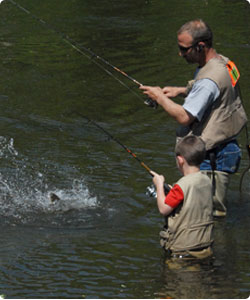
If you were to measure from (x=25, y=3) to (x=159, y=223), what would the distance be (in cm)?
1300

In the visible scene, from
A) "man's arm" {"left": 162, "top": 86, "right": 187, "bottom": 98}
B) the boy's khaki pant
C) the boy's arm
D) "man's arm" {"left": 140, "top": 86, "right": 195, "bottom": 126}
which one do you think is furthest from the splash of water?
"man's arm" {"left": 140, "top": 86, "right": 195, "bottom": 126}

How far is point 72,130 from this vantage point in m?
9.91

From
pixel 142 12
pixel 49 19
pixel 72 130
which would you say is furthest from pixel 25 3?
pixel 72 130

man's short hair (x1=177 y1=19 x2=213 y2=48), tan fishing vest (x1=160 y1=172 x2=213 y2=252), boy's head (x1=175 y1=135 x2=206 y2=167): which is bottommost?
tan fishing vest (x1=160 y1=172 x2=213 y2=252)

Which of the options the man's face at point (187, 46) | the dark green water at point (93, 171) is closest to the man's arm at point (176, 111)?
the man's face at point (187, 46)

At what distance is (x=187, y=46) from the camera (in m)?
5.89

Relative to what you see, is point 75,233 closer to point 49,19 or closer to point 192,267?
point 192,267

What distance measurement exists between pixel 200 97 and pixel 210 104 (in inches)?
7.9

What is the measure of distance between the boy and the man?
0.38 m

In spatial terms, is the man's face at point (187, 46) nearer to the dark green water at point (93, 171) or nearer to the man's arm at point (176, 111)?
the man's arm at point (176, 111)

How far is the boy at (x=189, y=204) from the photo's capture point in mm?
5465

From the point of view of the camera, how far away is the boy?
5465 mm

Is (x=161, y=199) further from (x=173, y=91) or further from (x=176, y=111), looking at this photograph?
(x=173, y=91)

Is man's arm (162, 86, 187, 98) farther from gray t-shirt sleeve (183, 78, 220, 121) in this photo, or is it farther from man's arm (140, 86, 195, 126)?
gray t-shirt sleeve (183, 78, 220, 121)
